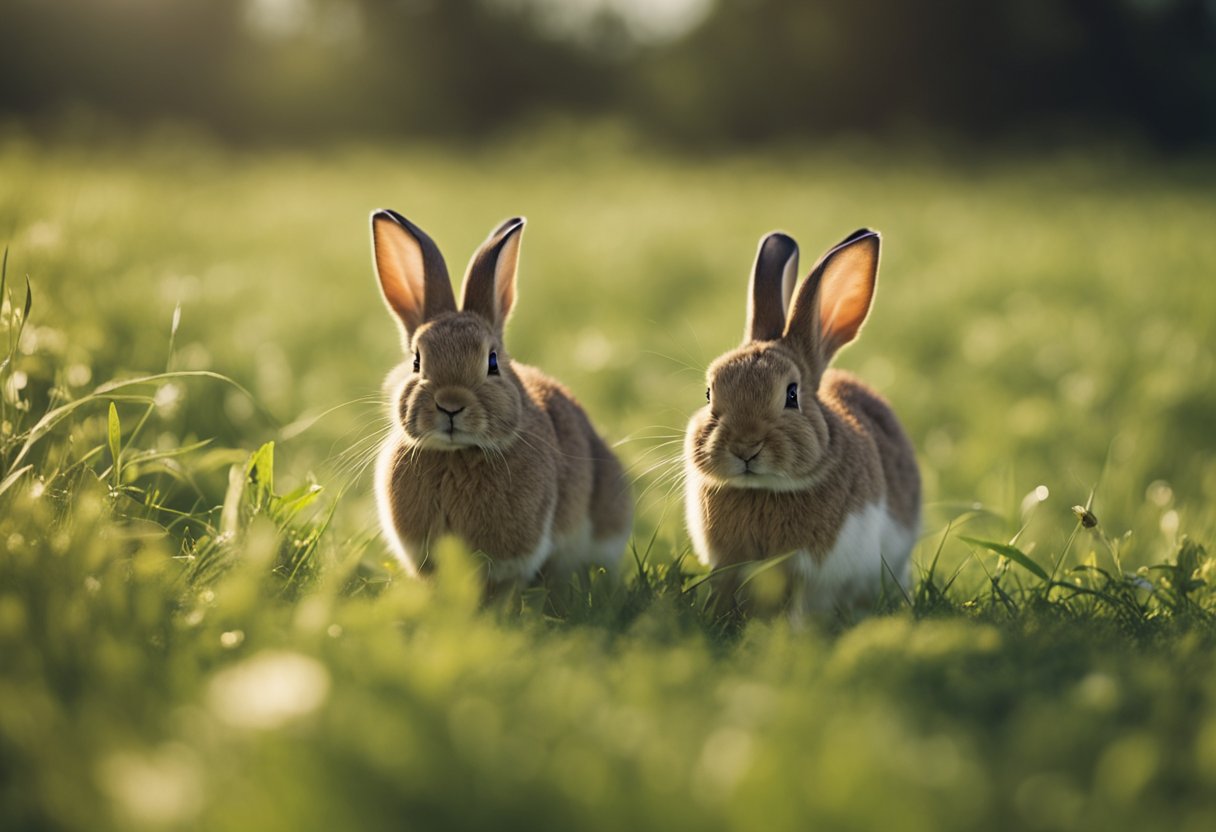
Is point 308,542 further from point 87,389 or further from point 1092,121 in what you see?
point 1092,121

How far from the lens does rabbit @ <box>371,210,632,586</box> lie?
3688 millimetres

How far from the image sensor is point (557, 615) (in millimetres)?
3693

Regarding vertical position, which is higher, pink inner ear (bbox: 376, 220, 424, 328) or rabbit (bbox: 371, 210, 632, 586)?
pink inner ear (bbox: 376, 220, 424, 328)

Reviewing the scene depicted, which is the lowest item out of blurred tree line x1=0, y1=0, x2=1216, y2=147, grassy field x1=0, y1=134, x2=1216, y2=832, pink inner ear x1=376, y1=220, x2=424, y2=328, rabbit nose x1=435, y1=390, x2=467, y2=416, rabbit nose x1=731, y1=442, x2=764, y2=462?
grassy field x1=0, y1=134, x2=1216, y2=832

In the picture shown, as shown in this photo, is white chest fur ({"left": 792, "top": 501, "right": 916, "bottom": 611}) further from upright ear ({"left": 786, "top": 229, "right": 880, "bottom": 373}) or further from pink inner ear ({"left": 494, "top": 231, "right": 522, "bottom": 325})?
pink inner ear ({"left": 494, "top": 231, "right": 522, "bottom": 325})

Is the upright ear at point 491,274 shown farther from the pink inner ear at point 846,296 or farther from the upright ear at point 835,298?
the pink inner ear at point 846,296

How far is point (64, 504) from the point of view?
3.45 meters

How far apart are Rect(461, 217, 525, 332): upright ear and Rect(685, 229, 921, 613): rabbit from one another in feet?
2.76

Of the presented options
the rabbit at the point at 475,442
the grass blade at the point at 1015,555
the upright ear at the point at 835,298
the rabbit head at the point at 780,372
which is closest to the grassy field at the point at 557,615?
the grass blade at the point at 1015,555

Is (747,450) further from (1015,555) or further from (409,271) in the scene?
(409,271)

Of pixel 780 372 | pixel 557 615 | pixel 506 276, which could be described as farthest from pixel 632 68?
pixel 557 615

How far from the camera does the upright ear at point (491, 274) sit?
396cm

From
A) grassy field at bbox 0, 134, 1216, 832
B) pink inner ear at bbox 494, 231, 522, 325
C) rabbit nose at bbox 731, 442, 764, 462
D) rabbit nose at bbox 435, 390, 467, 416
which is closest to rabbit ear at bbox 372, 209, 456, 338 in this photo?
pink inner ear at bbox 494, 231, 522, 325

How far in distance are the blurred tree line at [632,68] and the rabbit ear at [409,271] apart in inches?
819
